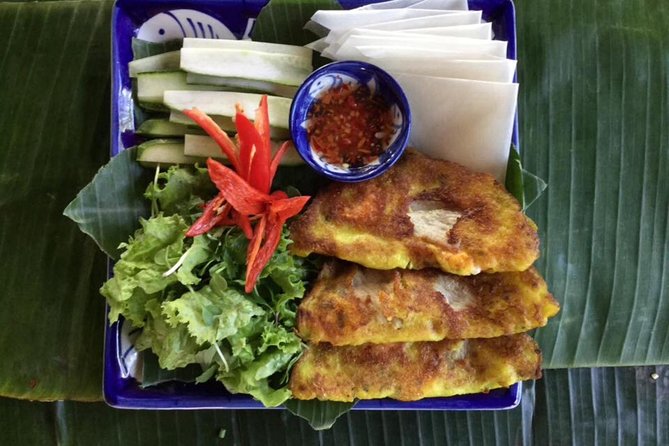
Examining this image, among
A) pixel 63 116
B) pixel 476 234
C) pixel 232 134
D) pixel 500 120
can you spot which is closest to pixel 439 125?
pixel 500 120

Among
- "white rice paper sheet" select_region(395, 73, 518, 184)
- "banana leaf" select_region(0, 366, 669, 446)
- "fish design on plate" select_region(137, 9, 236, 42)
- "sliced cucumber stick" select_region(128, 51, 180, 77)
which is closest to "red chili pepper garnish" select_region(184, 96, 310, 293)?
"sliced cucumber stick" select_region(128, 51, 180, 77)

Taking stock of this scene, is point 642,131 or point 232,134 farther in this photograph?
point 642,131

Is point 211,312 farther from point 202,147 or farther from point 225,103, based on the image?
point 225,103

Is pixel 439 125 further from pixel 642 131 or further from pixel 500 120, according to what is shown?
pixel 642 131

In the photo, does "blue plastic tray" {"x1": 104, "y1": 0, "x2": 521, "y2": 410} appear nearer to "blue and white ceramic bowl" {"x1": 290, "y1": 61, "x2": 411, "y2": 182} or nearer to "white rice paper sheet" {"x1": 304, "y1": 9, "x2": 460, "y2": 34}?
"white rice paper sheet" {"x1": 304, "y1": 9, "x2": 460, "y2": 34}

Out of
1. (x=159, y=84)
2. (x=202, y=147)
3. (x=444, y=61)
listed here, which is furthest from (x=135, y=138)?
(x=444, y=61)
